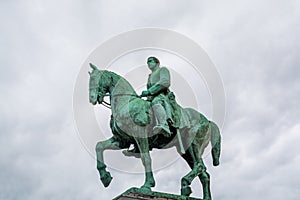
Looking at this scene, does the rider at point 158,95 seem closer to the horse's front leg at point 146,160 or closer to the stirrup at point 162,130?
the stirrup at point 162,130

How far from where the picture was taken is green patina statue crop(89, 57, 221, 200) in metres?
13.8

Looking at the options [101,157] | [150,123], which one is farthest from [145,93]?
[101,157]

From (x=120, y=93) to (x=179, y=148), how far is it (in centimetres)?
190

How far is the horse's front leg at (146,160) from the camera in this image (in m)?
13.6

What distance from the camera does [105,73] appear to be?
1441cm

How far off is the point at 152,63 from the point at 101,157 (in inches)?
104

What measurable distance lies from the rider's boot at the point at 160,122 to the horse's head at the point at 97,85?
4.20ft

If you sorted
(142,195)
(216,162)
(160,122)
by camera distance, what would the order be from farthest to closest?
(216,162)
(160,122)
(142,195)

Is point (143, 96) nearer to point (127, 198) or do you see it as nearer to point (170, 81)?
point (170, 81)

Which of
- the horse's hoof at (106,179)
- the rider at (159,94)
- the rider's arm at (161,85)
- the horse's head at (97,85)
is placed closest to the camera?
the rider at (159,94)

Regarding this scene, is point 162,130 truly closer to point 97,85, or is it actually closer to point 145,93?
point 145,93

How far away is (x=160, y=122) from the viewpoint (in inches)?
540

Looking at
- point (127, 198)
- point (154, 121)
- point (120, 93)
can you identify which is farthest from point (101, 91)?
point (127, 198)

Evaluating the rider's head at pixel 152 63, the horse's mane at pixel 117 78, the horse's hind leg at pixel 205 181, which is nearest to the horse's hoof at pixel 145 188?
the horse's hind leg at pixel 205 181
